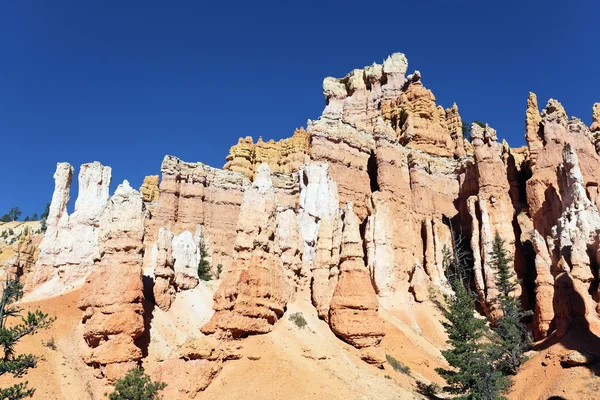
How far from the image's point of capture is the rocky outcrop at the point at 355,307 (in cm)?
2762

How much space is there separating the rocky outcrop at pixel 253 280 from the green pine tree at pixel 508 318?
15656 mm

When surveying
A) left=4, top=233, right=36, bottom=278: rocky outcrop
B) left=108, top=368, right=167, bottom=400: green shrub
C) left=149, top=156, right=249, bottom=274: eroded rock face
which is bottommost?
left=108, top=368, right=167, bottom=400: green shrub

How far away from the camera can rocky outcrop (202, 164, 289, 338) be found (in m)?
24.1

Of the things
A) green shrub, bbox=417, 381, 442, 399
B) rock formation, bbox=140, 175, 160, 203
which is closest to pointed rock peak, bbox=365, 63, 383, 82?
rock formation, bbox=140, 175, 160, 203

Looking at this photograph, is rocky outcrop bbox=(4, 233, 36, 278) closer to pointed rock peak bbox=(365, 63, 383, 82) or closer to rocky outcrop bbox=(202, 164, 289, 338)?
rocky outcrop bbox=(202, 164, 289, 338)

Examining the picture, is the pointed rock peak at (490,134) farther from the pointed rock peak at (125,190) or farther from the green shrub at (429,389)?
the pointed rock peak at (125,190)

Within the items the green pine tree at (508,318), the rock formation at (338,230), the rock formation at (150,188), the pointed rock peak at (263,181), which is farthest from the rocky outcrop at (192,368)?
the rock formation at (150,188)

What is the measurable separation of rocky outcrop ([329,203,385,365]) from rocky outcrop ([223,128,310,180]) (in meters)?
26.9

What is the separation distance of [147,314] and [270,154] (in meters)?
35.9

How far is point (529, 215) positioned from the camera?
4456 centimetres

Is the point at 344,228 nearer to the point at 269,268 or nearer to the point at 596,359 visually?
the point at 269,268

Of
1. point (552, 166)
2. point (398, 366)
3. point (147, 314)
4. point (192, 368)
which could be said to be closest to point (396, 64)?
point (552, 166)

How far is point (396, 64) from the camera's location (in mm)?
72500

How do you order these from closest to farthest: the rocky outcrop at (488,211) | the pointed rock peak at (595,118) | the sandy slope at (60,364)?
the sandy slope at (60,364), the rocky outcrop at (488,211), the pointed rock peak at (595,118)
